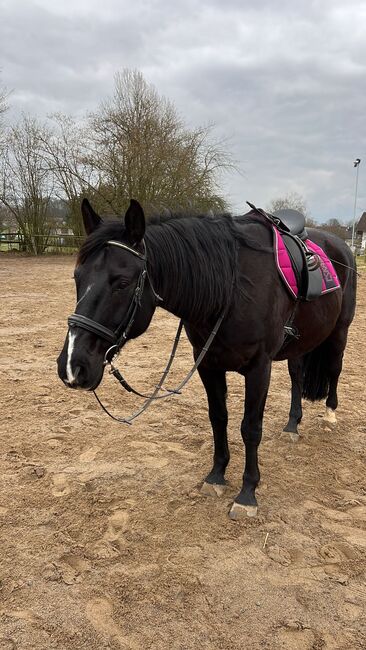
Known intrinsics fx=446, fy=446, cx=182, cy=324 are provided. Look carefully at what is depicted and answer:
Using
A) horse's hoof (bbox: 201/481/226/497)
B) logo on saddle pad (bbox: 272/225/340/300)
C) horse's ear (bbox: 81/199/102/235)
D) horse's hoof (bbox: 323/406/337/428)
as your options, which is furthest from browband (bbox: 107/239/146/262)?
horse's hoof (bbox: 323/406/337/428)

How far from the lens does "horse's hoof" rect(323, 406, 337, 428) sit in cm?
424

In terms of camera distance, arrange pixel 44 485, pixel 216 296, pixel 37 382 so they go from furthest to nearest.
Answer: pixel 37 382, pixel 44 485, pixel 216 296

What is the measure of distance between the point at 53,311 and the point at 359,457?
7121mm

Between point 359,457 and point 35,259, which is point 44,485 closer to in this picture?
point 359,457

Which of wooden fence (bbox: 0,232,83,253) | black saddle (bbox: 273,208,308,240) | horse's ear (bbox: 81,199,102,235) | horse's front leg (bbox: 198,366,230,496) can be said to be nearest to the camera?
horse's ear (bbox: 81,199,102,235)

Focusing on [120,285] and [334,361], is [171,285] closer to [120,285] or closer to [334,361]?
[120,285]

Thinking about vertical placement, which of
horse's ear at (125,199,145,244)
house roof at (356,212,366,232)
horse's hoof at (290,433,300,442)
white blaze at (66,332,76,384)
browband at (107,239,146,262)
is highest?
house roof at (356,212,366,232)

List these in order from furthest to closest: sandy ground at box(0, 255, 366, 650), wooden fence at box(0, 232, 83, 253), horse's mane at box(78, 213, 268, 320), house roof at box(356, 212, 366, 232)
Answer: house roof at box(356, 212, 366, 232) < wooden fence at box(0, 232, 83, 253) < horse's mane at box(78, 213, 268, 320) < sandy ground at box(0, 255, 366, 650)

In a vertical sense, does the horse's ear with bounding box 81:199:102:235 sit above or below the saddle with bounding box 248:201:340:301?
above

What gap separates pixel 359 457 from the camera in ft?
12.0

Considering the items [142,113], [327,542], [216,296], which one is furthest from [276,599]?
[142,113]

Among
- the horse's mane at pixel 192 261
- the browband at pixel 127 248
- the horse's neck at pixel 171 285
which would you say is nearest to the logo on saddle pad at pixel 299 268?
the horse's mane at pixel 192 261

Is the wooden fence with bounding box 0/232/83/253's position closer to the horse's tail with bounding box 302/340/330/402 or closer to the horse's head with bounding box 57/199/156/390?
the horse's tail with bounding box 302/340/330/402

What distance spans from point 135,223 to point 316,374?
8.98ft
